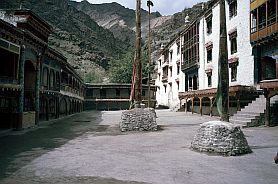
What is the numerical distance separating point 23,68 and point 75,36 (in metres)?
74.9

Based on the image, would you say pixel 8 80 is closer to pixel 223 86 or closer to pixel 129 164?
pixel 129 164

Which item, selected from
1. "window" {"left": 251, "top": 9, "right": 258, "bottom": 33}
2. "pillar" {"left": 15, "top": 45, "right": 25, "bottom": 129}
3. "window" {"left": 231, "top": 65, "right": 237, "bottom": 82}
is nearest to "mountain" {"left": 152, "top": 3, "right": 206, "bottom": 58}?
"window" {"left": 231, "top": 65, "right": 237, "bottom": 82}

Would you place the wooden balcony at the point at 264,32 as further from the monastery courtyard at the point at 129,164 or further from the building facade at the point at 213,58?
the monastery courtyard at the point at 129,164

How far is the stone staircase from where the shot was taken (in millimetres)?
17719

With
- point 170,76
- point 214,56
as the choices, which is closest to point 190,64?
point 214,56

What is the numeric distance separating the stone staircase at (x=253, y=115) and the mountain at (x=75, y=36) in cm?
6283

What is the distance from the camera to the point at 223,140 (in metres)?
9.87

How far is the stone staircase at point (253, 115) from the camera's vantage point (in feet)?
58.1

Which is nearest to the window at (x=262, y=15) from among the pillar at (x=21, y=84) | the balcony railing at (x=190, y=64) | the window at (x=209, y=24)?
the window at (x=209, y=24)

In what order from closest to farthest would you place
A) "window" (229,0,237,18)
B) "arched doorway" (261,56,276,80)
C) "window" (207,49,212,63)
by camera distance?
"arched doorway" (261,56,276,80), "window" (229,0,237,18), "window" (207,49,212,63)

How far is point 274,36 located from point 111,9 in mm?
143364

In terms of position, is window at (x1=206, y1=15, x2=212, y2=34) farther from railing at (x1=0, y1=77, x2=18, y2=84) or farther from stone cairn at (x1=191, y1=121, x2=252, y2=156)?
stone cairn at (x1=191, y1=121, x2=252, y2=156)

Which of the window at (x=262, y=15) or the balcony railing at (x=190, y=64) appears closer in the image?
the window at (x=262, y=15)

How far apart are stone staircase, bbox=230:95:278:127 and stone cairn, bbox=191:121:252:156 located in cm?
831
